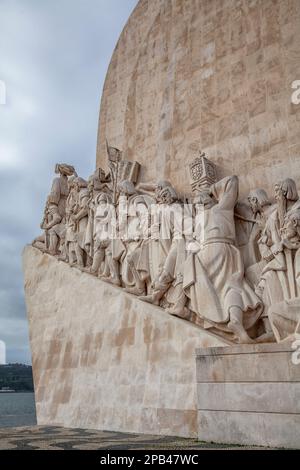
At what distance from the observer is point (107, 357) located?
6.76m

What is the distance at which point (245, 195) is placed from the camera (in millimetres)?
6594

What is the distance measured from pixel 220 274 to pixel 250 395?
1629 millimetres

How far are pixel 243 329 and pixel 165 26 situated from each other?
22.1ft

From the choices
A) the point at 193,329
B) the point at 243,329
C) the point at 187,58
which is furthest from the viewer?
the point at 187,58

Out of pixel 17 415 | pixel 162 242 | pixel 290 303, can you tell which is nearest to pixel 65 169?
pixel 162 242

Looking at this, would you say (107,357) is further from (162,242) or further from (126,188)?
(126,188)

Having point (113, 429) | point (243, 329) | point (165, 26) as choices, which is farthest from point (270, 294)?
point (165, 26)

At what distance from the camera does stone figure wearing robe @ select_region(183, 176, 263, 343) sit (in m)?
5.18

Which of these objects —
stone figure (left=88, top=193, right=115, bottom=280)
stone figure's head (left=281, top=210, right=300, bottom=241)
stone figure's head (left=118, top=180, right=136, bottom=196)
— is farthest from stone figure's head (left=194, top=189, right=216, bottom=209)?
stone figure (left=88, top=193, right=115, bottom=280)

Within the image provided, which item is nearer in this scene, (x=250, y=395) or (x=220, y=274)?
(x=250, y=395)

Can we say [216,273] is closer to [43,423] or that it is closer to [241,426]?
[241,426]

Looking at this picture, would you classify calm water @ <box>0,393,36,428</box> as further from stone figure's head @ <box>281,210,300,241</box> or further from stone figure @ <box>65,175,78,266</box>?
stone figure's head @ <box>281,210,300,241</box>

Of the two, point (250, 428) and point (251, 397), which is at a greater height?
A: point (251, 397)

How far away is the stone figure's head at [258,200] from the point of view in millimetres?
5938
